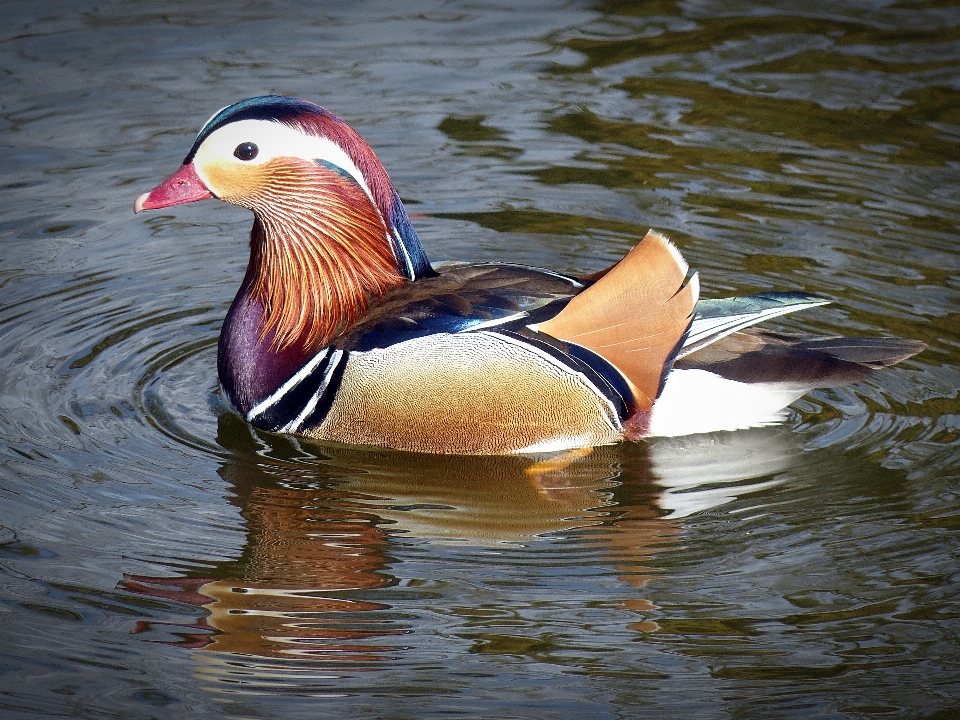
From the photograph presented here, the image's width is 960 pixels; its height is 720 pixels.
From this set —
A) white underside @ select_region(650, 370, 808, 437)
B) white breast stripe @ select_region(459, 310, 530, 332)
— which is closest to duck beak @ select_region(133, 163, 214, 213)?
white breast stripe @ select_region(459, 310, 530, 332)

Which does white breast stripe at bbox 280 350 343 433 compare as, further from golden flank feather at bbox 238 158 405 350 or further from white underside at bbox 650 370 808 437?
white underside at bbox 650 370 808 437

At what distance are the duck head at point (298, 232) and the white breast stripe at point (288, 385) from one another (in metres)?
0.04

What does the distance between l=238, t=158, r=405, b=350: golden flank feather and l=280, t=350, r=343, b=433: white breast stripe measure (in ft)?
0.46

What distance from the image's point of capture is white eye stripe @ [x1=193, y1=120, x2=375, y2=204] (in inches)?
226

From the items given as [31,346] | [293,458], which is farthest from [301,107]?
[31,346]

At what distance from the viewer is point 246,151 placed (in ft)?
19.0

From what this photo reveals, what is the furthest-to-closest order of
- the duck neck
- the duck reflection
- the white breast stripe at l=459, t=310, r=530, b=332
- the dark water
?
the duck neck
the white breast stripe at l=459, t=310, r=530, b=332
the duck reflection
the dark water

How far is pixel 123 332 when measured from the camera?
6832mm

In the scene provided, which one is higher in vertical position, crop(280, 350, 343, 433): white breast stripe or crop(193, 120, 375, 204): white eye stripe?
crop(193, 120, 375, 204): white eye stripe

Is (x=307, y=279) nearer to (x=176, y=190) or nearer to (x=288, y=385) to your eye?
(x=288, y=385)

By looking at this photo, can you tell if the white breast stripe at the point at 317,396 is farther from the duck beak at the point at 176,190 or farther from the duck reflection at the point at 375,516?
the duck beak at the point at 176,190

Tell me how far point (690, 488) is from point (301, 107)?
2183mm

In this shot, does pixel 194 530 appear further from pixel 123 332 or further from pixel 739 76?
pixel 739 76

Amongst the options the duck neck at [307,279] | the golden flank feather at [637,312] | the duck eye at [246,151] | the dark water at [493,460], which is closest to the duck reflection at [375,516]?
the dark water at [493,460]
